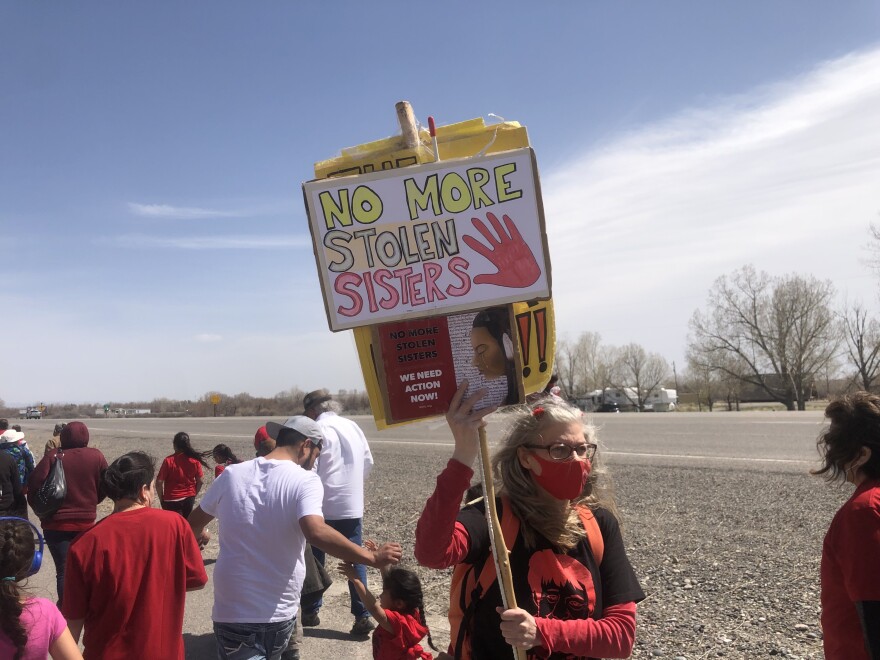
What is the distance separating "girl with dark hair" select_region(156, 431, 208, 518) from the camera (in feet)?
26.5

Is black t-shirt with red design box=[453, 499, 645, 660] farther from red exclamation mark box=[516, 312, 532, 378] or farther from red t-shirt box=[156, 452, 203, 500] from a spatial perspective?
red t-shirt box=[156, 452, 203, 500]

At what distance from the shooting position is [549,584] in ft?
7.66

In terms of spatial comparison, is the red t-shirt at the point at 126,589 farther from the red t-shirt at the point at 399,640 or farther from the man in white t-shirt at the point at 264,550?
the red t-shirt at the point at 399,640

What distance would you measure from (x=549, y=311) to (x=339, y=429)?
12.1 ft

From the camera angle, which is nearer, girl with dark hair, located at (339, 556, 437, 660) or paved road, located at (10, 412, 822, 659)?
girl with dark hair, located at (339, 556, 437, 660)

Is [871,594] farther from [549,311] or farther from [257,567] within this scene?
[257,567]

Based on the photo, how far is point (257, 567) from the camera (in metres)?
3.51

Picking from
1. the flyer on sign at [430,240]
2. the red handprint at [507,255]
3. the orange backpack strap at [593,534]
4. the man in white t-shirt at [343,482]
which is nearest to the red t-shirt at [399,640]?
the man in white t-shirt at [343,482]

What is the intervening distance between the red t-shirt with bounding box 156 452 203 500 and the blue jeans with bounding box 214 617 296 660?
499cm

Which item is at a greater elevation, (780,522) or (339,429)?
(339,429)

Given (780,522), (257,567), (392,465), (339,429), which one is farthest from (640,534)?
(392,465)

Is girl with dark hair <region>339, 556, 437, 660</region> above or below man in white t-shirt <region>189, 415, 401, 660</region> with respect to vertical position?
below

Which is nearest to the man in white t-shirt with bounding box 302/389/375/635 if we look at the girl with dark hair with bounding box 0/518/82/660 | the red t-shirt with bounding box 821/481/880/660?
the girl with dark hair with bounding box 0/518/82/660

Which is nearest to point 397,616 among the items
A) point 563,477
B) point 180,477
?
point 563,477
